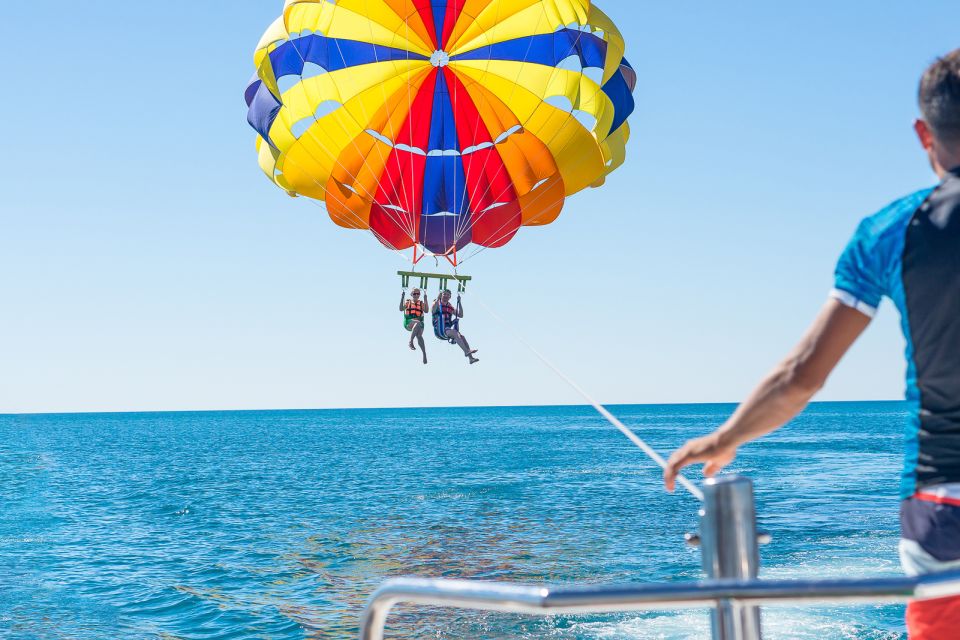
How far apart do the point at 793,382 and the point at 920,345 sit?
10.7 inches

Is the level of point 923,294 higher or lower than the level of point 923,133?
lower

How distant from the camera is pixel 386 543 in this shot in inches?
865

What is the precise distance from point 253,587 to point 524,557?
17.8 ft

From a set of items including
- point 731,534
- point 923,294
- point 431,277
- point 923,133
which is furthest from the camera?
point 431,277

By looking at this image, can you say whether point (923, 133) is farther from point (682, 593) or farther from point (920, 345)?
point (682, 593)

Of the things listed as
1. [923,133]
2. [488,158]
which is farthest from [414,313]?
[923,133]

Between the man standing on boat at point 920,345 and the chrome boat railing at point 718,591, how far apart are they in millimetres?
178

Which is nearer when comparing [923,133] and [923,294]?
[923,294]

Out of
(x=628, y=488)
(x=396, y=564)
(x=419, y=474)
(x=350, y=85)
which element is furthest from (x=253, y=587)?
(x=419, y=474)

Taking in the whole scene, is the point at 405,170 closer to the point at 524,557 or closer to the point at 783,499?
the point at 524,557

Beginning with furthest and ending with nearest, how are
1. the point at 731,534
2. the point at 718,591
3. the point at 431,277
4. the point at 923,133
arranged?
the point at 431,277, the point at 923,133, the point at 731,534, the point at 718,591

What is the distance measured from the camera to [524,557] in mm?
18719

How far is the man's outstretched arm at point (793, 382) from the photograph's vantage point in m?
1.85

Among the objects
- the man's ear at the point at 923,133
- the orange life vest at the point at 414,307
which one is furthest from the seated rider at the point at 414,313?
the man's ear at the point at 923,133
